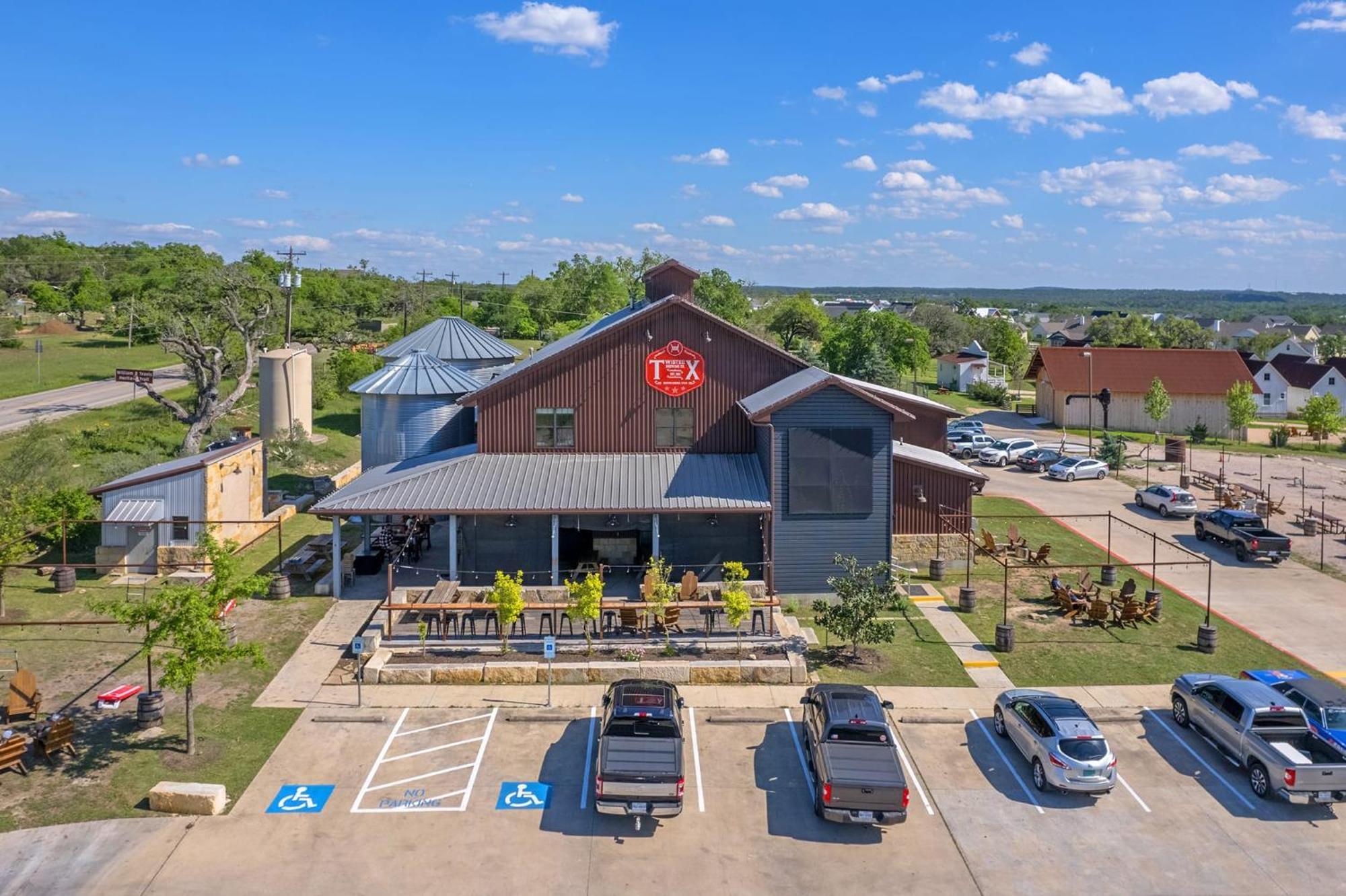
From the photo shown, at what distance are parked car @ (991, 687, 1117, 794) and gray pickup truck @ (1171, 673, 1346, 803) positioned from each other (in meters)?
2.77

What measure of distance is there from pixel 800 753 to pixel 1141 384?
6219 cm

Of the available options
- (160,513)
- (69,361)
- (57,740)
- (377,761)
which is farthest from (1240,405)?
(69,361)

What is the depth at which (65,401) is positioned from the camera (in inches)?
2318

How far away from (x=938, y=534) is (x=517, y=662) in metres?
16.2

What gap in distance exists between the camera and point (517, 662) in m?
22.5

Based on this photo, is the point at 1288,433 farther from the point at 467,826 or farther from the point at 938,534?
the point at 467,826

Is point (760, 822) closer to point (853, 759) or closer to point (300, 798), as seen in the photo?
point (853, 759)

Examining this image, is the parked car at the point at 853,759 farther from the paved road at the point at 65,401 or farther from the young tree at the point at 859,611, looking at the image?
the paved road at the point at 65,401

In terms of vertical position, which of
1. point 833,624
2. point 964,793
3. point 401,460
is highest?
point 401,460

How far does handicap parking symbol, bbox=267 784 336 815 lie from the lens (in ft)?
53.9

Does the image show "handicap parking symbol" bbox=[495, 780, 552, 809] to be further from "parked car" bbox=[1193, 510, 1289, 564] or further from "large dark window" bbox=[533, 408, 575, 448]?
"parked car" bbox=[1193, 510, 1289, 564]

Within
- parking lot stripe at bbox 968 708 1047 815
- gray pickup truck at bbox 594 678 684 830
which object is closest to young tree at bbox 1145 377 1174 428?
parking lot stripe at bbox 968 708 1047 815

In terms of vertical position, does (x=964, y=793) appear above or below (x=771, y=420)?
below

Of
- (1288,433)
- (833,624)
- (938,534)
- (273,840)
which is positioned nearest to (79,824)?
(273,840)
